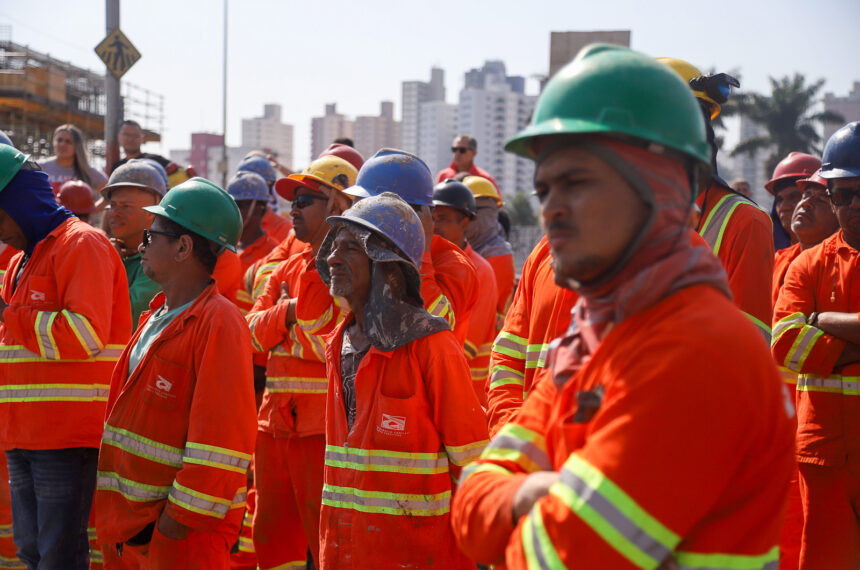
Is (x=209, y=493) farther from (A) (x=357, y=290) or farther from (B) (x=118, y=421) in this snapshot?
(A) (x=357, y=290)

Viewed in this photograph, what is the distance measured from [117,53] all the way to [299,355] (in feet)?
25.8

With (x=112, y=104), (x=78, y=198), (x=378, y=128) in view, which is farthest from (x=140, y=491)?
(x=378, y=128)

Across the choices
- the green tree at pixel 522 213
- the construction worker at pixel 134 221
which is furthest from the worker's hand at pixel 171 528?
the green tree at pixel 522 213

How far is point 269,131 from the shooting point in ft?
407

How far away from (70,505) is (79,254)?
1.43m

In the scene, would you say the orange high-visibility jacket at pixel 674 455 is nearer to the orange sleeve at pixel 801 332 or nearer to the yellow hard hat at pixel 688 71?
the yellow hard hat at pixel 688 71

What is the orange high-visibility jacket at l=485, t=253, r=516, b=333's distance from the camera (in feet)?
27.7

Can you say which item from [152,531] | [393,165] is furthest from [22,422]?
[393,165]

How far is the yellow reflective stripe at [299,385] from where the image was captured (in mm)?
5148

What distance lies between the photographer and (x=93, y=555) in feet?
17.0

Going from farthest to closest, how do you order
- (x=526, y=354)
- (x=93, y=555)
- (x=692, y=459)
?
1. (x=93, y=555)
2. (x=526, y=354)
3. (x=692, y=459)

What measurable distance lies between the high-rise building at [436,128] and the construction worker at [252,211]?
116 metres

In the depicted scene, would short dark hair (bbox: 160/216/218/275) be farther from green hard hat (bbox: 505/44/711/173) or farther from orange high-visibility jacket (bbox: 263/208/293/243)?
orange high-visibility jacket (bbox: 263/208/293/243)

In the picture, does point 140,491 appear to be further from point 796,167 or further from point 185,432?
point 796,167
